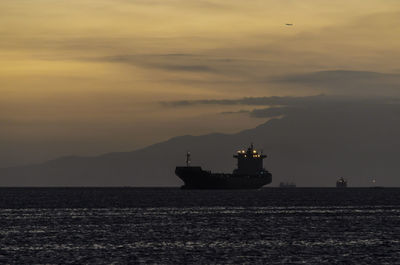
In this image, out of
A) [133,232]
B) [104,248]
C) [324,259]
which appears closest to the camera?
Result: [324,259]

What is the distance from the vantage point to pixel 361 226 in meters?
103

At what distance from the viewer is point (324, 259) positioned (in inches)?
2520

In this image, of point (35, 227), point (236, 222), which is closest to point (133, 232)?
point (35, 227)

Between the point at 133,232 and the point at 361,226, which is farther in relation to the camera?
the point at 361,226

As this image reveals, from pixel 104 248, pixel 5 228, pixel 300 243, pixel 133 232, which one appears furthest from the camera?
pixel 5 228

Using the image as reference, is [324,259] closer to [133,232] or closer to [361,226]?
[133,232]

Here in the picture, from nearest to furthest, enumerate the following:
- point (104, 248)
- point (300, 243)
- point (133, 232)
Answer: point (104, 248) → point (300, 243) → point (133, 232)

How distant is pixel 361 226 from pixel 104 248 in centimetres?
4193

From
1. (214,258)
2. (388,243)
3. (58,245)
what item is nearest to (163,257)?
(214,258)

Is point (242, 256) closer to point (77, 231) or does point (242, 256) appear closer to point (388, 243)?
point (388, 243)

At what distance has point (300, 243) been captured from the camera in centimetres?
7750

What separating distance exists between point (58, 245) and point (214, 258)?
700 inches

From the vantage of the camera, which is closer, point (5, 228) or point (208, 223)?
point (5, 228)

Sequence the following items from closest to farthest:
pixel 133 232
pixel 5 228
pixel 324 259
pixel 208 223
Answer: pixel 324 259 → pixel 133 232 → pixel 5 228 → pixel 208 223
